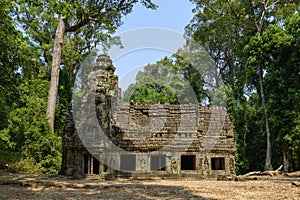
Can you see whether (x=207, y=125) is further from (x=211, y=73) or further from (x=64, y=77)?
(x=211, y=73)

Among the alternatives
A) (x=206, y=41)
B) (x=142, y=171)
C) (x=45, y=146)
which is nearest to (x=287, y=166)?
(x=142, y=171)

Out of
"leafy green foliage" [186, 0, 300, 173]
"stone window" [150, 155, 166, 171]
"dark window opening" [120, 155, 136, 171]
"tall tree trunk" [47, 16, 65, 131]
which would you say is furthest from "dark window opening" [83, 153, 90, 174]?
"leafy green foliage" [186, 0, 300, 173]

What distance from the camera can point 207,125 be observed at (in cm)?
1761

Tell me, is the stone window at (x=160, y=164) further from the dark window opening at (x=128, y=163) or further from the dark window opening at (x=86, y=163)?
the dark window opening at (x=86, y=163)

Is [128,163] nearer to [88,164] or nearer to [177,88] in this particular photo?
[88,164]

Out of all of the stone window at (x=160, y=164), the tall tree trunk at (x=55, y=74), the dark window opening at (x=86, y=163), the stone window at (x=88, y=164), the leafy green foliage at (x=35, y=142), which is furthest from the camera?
the tall tree trunk at (x=55, y=74)

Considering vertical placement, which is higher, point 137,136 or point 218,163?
point 137,136

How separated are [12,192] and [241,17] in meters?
23.7

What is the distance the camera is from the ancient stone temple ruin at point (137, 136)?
Answer: 14.5m

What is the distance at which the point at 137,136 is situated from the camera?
53.7 feet

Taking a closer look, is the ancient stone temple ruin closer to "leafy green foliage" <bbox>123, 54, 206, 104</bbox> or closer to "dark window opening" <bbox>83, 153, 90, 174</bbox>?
"dark window opening" <bbox>83, 153, 90, 174</bbox>

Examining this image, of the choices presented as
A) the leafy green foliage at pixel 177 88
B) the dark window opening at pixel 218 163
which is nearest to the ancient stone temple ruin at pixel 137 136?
the dark window opening at pixel 218 163

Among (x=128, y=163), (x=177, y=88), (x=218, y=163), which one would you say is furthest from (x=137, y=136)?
(x=177, y=88)

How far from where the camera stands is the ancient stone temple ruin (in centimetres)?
1449
